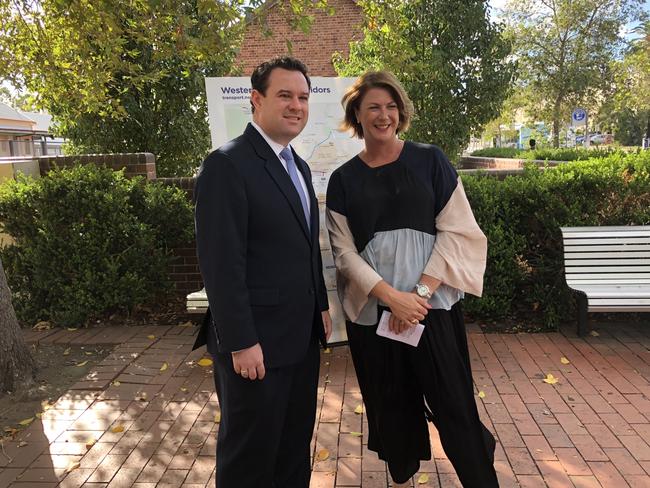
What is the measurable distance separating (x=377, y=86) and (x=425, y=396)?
4.56 ft

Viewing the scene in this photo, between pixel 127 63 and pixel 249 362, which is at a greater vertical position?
pixel 127 63

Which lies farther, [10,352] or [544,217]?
[544,217]

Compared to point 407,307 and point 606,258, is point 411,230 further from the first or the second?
point 606,258

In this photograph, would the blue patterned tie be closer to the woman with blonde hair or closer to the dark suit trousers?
the woman with blonde hair

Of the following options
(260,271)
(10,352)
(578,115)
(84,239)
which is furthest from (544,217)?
(578,115)

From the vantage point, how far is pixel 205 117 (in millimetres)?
7984

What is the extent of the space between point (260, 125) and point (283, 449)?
4.43ft

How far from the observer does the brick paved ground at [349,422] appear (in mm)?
2760

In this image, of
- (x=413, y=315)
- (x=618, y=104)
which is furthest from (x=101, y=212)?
(x=618, y=104)

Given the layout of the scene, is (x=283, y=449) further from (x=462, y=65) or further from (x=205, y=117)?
(x=462, y=65)

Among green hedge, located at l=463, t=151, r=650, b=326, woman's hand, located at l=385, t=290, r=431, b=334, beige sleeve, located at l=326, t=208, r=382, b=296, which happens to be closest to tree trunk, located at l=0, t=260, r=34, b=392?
beige sleeve, located at l=326, t=208, r=382, b=296

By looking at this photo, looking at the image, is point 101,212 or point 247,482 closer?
point 247,482

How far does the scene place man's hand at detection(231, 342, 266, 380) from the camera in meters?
1.88

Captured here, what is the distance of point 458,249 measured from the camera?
7.45ft
